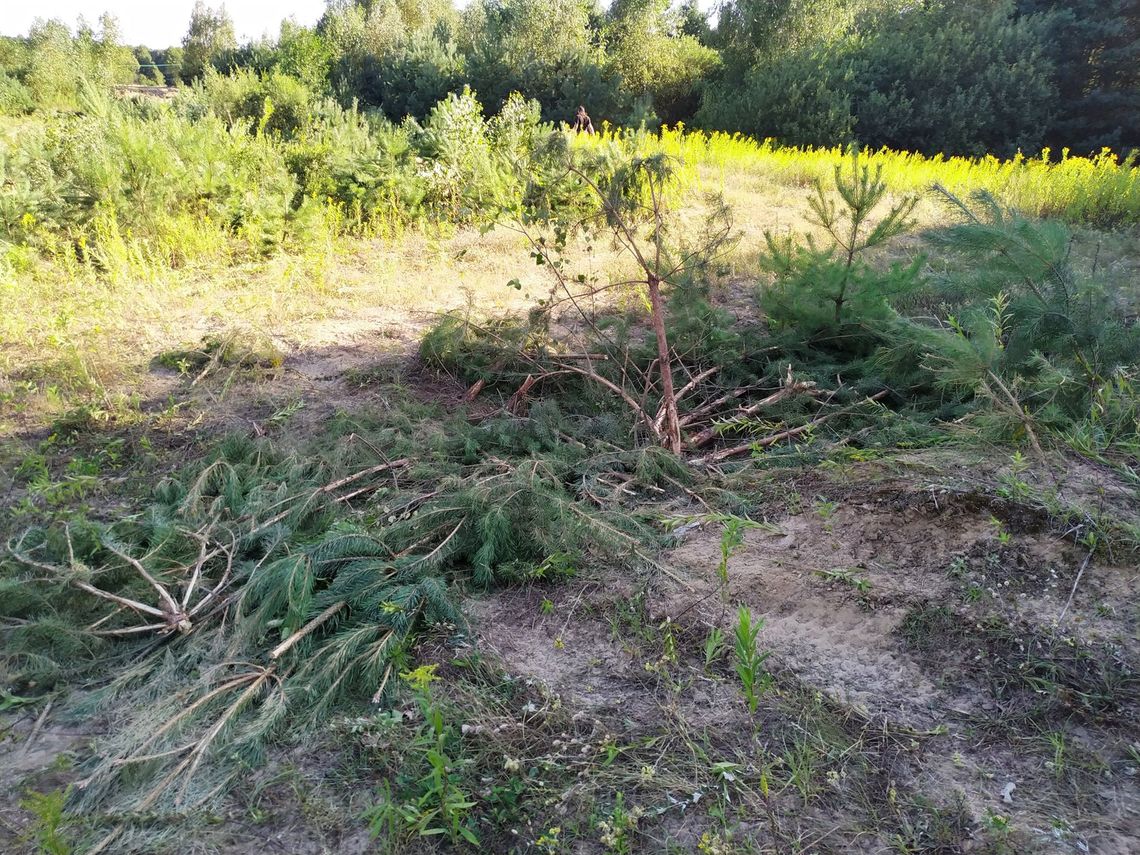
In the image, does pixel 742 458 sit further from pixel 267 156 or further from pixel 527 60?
pixel 527 60

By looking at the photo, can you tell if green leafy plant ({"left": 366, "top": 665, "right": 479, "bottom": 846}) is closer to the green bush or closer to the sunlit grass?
the sunlit grass

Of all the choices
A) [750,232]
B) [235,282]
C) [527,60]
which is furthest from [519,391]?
[527,60]

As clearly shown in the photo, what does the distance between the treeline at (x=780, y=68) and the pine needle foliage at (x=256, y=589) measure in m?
15.0

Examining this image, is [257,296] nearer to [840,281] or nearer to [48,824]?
[840,281]

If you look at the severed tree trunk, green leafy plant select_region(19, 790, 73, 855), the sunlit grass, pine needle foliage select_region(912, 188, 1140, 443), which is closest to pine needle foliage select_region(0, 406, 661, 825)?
green leafy plant select_region(19, 790, 73, 855)

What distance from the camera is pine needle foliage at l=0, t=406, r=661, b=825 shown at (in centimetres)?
227

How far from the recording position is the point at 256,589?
108 inches

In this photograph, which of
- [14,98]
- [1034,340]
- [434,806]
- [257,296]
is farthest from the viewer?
[14,98]

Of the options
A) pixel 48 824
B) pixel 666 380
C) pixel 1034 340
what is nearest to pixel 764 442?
pixel 666 380

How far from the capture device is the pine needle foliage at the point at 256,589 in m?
2.27

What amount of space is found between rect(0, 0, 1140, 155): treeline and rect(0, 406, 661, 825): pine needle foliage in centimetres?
1501

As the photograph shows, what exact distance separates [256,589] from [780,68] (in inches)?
767

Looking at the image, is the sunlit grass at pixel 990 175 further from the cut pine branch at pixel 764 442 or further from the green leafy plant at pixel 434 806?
the green leafy plant at pixel 434 806

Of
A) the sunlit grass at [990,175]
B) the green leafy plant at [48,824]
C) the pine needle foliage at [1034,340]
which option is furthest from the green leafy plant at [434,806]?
the sunlit grass at [990,175]
